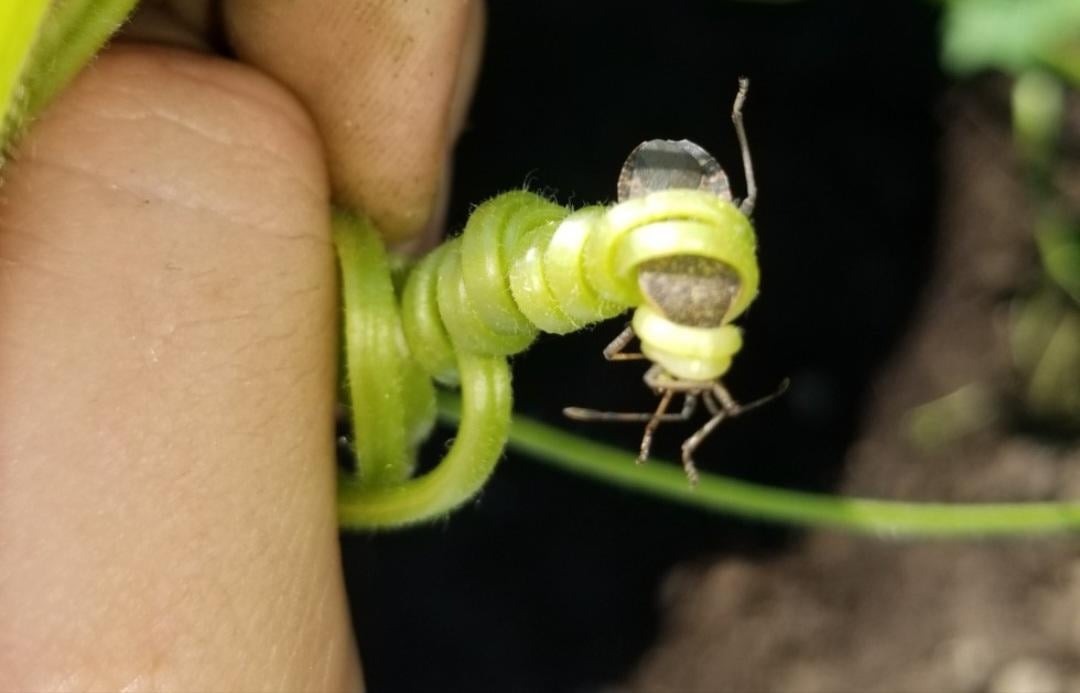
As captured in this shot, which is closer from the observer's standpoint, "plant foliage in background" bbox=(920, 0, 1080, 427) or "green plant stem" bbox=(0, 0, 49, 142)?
"green plant stem" bbox=(0, 0, 49, 142)

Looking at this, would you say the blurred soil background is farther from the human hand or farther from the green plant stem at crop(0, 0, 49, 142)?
the green plant stem at crop(0, 0, 49, 142)

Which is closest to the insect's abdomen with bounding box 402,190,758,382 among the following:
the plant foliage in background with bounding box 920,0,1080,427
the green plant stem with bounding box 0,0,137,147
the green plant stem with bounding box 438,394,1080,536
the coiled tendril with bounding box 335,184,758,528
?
the coiled tendril with bounding box 335,184,758,528

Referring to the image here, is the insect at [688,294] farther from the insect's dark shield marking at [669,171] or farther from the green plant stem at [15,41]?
the green plant stem at [15,41]

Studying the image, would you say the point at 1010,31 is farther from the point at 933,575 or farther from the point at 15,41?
the point at 15,41

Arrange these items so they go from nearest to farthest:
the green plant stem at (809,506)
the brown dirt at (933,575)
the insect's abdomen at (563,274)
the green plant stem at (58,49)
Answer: the insect's abdomen at (563,274), the green plant stem at (58,49), the green plant stem at (809,506), the brown dirt at (933,575)

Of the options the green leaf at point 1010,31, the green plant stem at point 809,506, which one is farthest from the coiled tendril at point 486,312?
the green leaf at point 1010,31
